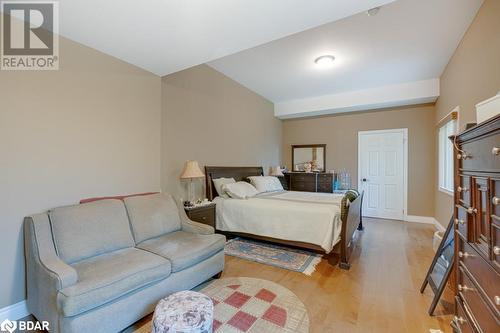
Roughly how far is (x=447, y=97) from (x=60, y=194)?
5598 mm

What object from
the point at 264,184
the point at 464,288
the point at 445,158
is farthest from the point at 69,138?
the point at 445,158

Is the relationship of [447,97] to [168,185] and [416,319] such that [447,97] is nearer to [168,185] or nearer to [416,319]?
[416,319]

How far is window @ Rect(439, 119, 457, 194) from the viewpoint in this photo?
4.02 metres

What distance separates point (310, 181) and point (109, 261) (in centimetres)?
470

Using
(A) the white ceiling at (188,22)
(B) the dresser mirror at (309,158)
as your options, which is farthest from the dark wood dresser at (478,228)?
(B) the dresser mirror at (309,158)

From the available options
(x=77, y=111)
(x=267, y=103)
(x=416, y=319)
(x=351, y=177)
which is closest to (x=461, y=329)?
(x=416, y=319)

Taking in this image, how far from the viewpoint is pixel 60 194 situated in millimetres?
2162

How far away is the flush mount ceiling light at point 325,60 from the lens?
3.48 meters

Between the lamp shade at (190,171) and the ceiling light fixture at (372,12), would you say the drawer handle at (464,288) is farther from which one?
the lamp shade at (190,171)

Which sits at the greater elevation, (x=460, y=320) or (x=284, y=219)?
(x=284, y=219)

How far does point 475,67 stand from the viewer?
105 inches

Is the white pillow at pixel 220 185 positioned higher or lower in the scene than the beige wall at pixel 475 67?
lower

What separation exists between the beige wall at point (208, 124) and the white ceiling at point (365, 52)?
0.37 metres

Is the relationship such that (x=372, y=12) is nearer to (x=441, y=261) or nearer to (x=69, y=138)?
(x=441, y=261)
